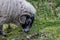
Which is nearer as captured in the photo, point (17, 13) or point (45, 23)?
point (17, 13)

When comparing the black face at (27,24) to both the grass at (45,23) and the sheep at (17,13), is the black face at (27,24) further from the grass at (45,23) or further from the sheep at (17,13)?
the grass at (45,23)

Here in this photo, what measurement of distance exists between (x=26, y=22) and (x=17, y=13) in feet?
1.12

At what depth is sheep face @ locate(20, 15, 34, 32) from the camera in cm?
882

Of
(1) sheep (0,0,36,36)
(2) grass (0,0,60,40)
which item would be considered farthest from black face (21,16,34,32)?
(2) grass (0,0,60,40)

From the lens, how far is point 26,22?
8844 mm

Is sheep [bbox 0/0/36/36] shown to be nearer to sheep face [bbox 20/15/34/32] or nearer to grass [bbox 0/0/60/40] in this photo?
sheep face [bbox 20/15/34/32]

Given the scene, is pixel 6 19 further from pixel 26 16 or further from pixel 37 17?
pixel 37 17

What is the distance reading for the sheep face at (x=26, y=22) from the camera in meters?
8.82

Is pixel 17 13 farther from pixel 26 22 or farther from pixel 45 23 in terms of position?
pixel 45 23

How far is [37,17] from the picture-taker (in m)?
9.84

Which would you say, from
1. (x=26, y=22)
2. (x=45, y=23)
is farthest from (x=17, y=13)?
(x=45, y=23)

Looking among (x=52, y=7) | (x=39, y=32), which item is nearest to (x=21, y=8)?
(x=39, y=32)

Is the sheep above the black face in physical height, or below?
above

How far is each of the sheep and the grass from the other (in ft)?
0.59
